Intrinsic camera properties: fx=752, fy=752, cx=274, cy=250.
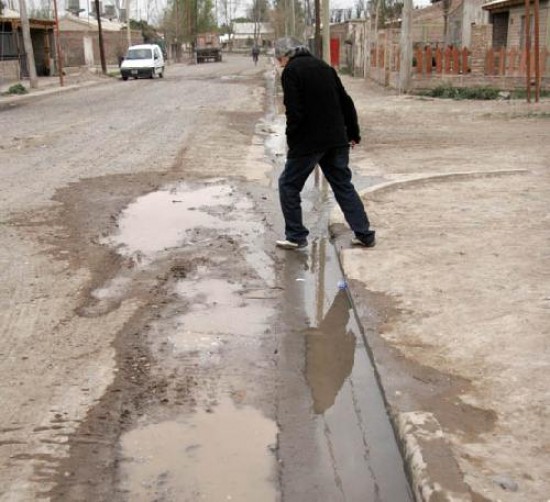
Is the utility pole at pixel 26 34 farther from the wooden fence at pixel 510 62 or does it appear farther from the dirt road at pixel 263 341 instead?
the dirt road at pixel 263 341

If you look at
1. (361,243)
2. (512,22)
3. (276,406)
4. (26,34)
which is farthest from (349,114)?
(26,34)

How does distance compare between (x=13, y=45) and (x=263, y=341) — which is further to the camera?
(x=13, y=45)

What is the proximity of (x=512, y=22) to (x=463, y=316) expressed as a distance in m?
26.0

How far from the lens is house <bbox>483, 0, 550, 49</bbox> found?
2456 cm

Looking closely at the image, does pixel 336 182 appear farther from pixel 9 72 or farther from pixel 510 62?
pixel 9 72

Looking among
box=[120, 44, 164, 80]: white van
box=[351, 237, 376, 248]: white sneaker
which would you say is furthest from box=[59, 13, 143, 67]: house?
box=[351, 237, 376, 248]: white sneaker

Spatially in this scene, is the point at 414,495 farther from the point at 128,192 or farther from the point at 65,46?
the point at 65,46

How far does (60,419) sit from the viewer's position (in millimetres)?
3635

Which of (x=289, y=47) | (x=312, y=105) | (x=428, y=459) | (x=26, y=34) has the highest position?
(x=289, y=47)

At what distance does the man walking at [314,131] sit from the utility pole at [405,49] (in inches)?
720

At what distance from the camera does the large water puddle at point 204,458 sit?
10.2 ft

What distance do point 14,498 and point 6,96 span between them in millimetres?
28110

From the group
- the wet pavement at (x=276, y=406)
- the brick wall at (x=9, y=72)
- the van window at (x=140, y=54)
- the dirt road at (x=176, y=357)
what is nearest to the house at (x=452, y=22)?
the van window at (x=140, y=54)

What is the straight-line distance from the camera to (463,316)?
4.71m
